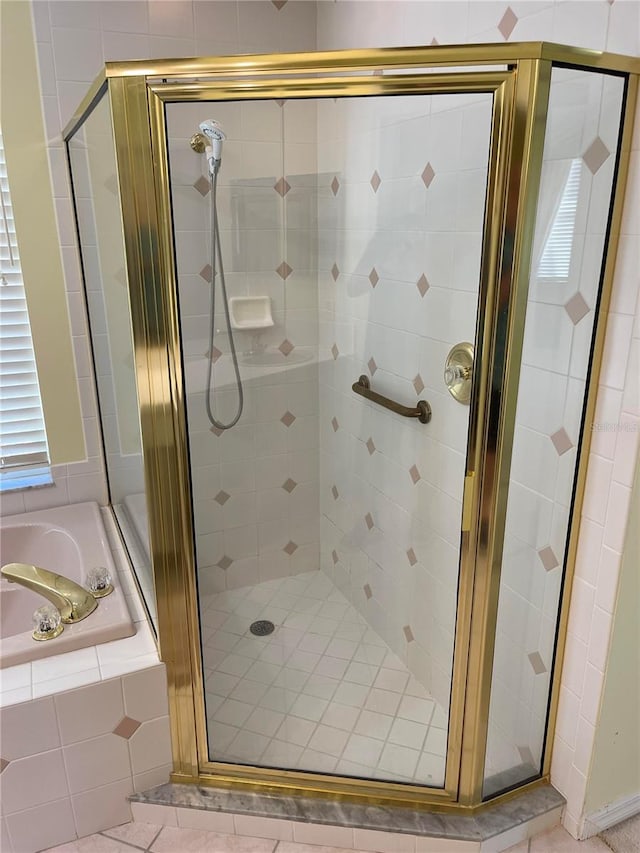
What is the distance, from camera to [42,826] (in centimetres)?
151

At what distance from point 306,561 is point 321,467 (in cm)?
32

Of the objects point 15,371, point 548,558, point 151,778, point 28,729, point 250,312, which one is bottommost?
point 151,778

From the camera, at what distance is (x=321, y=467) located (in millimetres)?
1943

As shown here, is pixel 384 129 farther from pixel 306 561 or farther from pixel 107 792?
pixel 107 792

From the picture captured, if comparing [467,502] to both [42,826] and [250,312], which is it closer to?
[250,312]

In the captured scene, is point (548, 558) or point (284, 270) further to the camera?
point (284, 270)

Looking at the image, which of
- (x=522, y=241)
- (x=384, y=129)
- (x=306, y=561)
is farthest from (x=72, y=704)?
(x=384, y=129)

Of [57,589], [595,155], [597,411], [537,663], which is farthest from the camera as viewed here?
[57,589]

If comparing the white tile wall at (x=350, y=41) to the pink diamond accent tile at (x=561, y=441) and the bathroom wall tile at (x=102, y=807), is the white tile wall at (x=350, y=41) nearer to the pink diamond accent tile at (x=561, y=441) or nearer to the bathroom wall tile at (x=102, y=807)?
the pink diamond accent tile at (x=561, y=441)

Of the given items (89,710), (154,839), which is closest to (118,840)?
(154,839)

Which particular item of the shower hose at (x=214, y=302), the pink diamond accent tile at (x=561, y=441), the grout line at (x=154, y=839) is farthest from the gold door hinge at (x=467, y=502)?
the grout line at (x=154, y=839)

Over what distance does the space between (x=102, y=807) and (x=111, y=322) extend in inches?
49.0

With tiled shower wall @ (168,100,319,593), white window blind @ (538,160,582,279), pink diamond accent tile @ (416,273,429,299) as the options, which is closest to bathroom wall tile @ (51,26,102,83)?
tiled shower wall @ (168,100,319,593)

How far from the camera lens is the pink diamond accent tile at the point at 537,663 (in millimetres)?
1525
